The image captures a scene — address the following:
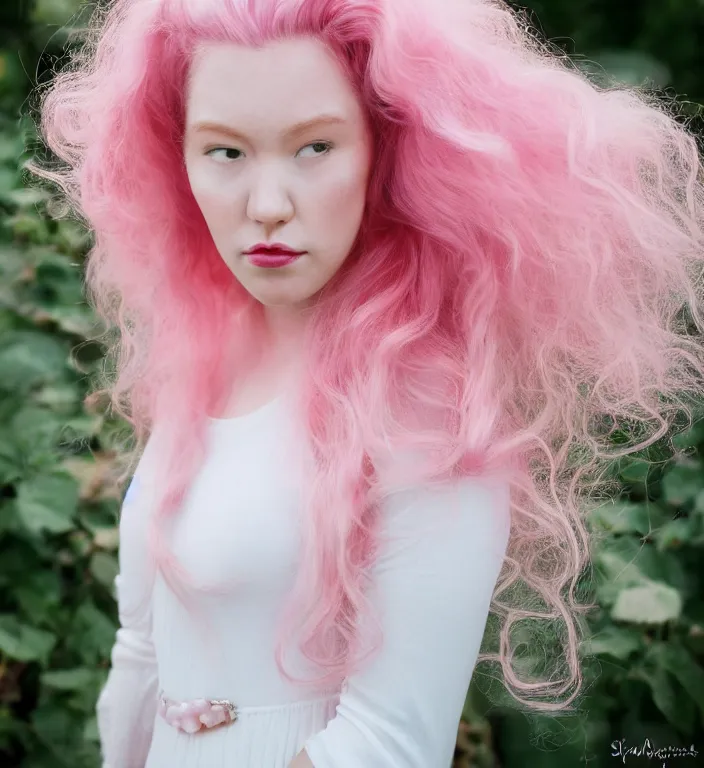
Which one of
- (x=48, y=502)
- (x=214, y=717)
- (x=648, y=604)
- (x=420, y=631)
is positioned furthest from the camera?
(x=48, y=502)

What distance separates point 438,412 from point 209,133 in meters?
0.37

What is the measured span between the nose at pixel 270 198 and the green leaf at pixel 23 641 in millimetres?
1069

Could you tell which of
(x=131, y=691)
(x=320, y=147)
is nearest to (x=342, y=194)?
(x=320, y=147)

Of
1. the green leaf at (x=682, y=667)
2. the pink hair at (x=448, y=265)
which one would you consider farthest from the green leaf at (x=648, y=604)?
the pink hair at (x=448, y=265)

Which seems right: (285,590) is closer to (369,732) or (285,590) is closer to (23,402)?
(369,732)

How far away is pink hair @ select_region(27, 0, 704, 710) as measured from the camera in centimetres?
90

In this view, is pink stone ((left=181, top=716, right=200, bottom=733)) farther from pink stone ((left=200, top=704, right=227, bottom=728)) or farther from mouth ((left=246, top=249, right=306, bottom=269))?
mouth ((left=246, top=249, right=306, bottom=269))

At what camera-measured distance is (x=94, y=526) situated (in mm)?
1662

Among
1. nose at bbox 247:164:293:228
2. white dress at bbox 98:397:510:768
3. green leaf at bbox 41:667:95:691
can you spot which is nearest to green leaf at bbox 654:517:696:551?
white dress at bbox 98:397:510:768

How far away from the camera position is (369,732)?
861 mm

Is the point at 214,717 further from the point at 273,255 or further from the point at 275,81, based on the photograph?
the point at 275,81

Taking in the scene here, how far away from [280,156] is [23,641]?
1138mm

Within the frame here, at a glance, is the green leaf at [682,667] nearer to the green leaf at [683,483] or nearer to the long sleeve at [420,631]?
the green leaf at [683,483]

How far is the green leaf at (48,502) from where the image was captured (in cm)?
157
